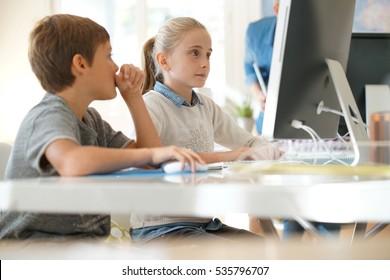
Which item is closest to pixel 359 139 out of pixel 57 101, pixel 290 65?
pixel 290 65

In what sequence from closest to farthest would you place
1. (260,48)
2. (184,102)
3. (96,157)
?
1. (96,157)
2. (184,102)
3. (260,48)

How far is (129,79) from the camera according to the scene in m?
1.16

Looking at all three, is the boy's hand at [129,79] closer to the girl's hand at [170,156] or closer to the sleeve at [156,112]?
the sleeve at [156,112]

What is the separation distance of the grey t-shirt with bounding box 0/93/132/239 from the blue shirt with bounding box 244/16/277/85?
79.7 inches

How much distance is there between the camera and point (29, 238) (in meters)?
0.94

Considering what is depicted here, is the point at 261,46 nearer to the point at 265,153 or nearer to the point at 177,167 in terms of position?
the point at 265,153

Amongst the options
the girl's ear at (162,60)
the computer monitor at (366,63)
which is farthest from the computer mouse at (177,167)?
the computer monitor at (366,63)

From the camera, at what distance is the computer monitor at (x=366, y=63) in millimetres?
1575

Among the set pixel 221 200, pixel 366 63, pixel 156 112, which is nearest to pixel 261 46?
pixel 366 63

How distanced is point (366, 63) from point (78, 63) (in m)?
0.87

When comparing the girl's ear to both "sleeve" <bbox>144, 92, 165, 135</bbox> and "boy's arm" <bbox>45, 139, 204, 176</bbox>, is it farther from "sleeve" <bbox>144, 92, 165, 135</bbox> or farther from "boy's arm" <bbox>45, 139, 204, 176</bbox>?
"boy's arm" <bbox>45, 139, 204, 176</bbox>

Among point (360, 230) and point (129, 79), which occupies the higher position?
point (129, 79)

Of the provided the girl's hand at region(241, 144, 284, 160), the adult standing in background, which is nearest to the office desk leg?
the girl's hand at region(241, 144, 284, 160)
